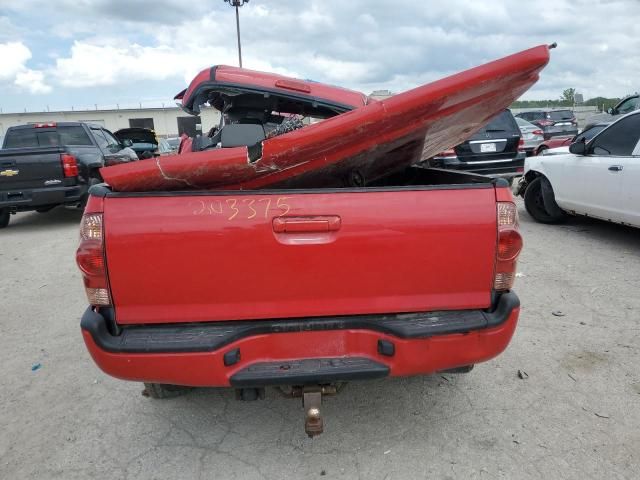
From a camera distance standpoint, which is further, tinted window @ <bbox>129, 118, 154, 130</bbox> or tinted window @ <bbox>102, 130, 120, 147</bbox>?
tinted window @ <bbox>129, 118, 154, 130</bbox>

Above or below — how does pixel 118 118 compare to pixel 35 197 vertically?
above

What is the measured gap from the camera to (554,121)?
65.3ft

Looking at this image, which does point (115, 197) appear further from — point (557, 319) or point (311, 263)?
point (557, 319)

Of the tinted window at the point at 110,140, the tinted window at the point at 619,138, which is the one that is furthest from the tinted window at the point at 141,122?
the tinted window at the point at 619,138

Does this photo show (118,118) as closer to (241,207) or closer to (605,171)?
(605,171)

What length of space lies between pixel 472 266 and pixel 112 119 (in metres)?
47.4

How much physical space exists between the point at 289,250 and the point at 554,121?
68.6 feet

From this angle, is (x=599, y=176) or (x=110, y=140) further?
(x=110, y=140)

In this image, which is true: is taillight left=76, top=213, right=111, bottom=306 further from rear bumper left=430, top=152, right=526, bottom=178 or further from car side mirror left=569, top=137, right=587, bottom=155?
rear bumper left=430, top=152, right=526, bottom=178

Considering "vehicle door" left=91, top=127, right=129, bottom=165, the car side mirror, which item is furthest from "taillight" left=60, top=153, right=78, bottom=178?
the car side mirror

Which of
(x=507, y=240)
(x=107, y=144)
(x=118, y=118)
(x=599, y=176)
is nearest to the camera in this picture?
(x=507, y=240)

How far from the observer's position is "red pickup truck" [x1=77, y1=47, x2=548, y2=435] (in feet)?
7.11

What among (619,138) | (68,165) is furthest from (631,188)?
(68,165)

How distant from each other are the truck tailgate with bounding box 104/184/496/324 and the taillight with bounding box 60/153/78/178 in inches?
303
